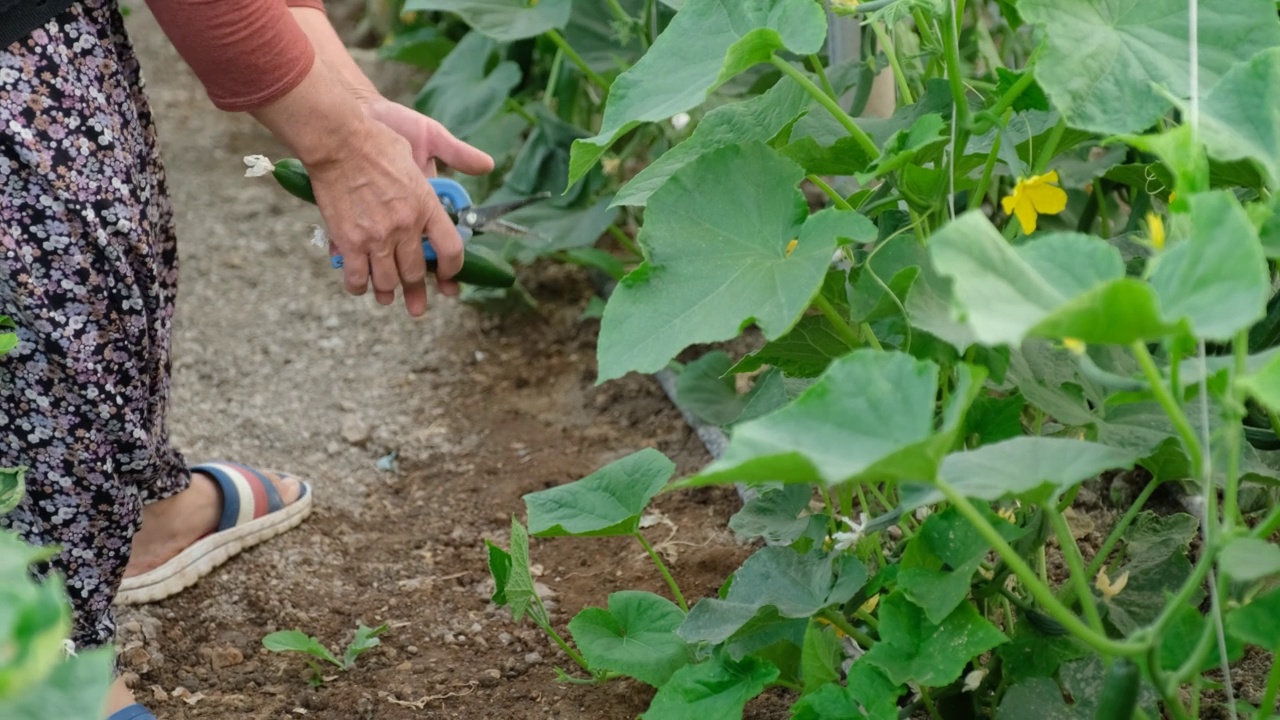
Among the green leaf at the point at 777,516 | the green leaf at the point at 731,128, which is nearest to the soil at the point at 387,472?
the green leaf at the point at 777,516

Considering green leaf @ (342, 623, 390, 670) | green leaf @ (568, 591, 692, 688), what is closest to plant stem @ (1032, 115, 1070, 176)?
green leaf @ (568, 591, 692, 688)

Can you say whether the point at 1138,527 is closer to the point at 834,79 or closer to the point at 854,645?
the point at 854,645

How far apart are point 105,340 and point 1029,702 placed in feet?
3.11

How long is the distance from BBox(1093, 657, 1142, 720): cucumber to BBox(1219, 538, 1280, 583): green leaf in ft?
0.29

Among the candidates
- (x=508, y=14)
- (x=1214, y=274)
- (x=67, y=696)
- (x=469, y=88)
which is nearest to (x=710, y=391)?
(x=508, y=14)

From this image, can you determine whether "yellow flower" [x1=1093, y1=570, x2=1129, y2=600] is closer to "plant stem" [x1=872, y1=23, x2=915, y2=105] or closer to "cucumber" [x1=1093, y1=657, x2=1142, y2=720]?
"cucumber" [x1=1093, y1=657, x2=1142, y2=720]

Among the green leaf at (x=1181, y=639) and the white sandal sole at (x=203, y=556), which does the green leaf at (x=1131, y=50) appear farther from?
the white sandal sole at (x=203, y=556)

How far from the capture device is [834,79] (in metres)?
1.64

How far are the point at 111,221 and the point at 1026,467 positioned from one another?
93 cm

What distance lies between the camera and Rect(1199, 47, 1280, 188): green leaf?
818 mm

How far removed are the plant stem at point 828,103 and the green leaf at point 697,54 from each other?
17 millimetres

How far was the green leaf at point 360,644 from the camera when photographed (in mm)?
1484

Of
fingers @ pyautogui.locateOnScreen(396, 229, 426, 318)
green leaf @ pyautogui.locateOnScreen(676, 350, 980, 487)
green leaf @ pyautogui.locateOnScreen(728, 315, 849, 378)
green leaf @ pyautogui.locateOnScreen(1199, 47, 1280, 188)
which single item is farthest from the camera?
fingers @ pyautogui.locateOnScreen(396, 229, 426, 318)

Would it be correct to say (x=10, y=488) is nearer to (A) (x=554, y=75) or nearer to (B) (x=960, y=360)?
(B) (x=960, y=360)
